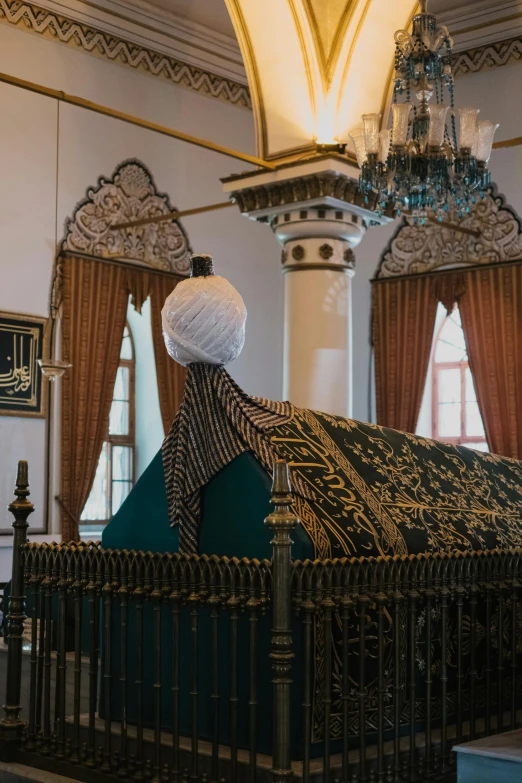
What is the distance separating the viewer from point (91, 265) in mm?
8078

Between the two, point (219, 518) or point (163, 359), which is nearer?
point (219, 518)

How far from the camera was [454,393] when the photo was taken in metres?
9.14

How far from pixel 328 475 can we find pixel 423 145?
281cm

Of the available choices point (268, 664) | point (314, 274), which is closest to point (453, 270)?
point (314, 274)

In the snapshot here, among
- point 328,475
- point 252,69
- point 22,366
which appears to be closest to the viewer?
point 328,475

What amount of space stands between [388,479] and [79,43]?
6.14 metres

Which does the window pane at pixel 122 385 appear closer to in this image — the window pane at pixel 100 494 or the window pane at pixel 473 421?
the window pane at pixel 100 494

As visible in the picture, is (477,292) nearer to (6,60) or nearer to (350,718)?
(6,60)

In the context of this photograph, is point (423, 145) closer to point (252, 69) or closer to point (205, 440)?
point (252, 69)

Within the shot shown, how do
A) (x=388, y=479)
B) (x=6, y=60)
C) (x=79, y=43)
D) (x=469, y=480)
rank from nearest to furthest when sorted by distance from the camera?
1. (x=388, y=479)
2. (x=469, y=480)
3. (x=6, y=60)
4. (x=79, y=43)

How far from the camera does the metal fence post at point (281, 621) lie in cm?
228

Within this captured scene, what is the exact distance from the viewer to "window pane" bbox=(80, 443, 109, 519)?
8430 millimetres

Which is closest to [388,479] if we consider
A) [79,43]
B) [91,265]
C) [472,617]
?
[472,617]

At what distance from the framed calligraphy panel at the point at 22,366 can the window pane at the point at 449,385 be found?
11.6 ft
